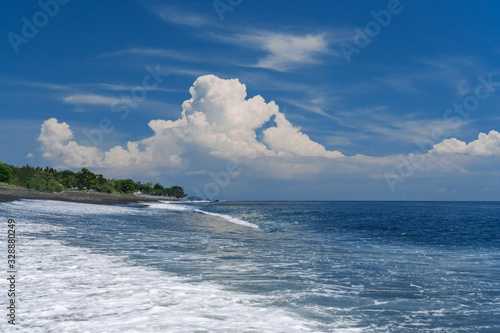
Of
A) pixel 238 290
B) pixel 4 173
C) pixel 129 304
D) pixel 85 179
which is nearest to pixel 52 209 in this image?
pixel 238 290

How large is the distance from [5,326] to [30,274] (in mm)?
4666

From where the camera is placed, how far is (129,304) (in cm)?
848

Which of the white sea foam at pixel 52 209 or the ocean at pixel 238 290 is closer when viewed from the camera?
the ocean at pixel 238 290

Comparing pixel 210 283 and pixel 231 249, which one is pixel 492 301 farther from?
pixel 231 249

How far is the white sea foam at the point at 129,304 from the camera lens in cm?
716

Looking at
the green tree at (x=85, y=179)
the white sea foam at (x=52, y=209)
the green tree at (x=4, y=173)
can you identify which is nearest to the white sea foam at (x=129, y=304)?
the white sea foam at (x=52, y=209)

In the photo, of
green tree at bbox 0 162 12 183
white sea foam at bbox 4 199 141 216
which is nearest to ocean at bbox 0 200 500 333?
white sea foam at bbox 4 199 141 216

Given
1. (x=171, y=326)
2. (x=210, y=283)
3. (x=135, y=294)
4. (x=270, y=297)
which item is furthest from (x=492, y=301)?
(x=135, y=294)

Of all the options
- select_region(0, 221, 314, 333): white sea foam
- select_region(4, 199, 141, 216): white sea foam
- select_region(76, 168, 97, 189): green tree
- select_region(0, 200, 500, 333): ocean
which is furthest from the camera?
select_region(76, 168, 97, 189): green tree

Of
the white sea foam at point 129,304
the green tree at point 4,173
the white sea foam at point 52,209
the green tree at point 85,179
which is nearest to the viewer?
the white sea foam at point 129,304

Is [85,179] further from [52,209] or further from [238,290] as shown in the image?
[238,290]

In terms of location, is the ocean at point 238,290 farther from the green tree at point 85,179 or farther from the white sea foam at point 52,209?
the green tree at point 85,179

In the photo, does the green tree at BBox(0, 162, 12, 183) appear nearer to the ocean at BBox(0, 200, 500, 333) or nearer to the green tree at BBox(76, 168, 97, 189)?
the green tree at BBox(76, 168, 97, 189)

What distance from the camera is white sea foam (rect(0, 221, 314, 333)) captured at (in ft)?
23.5
